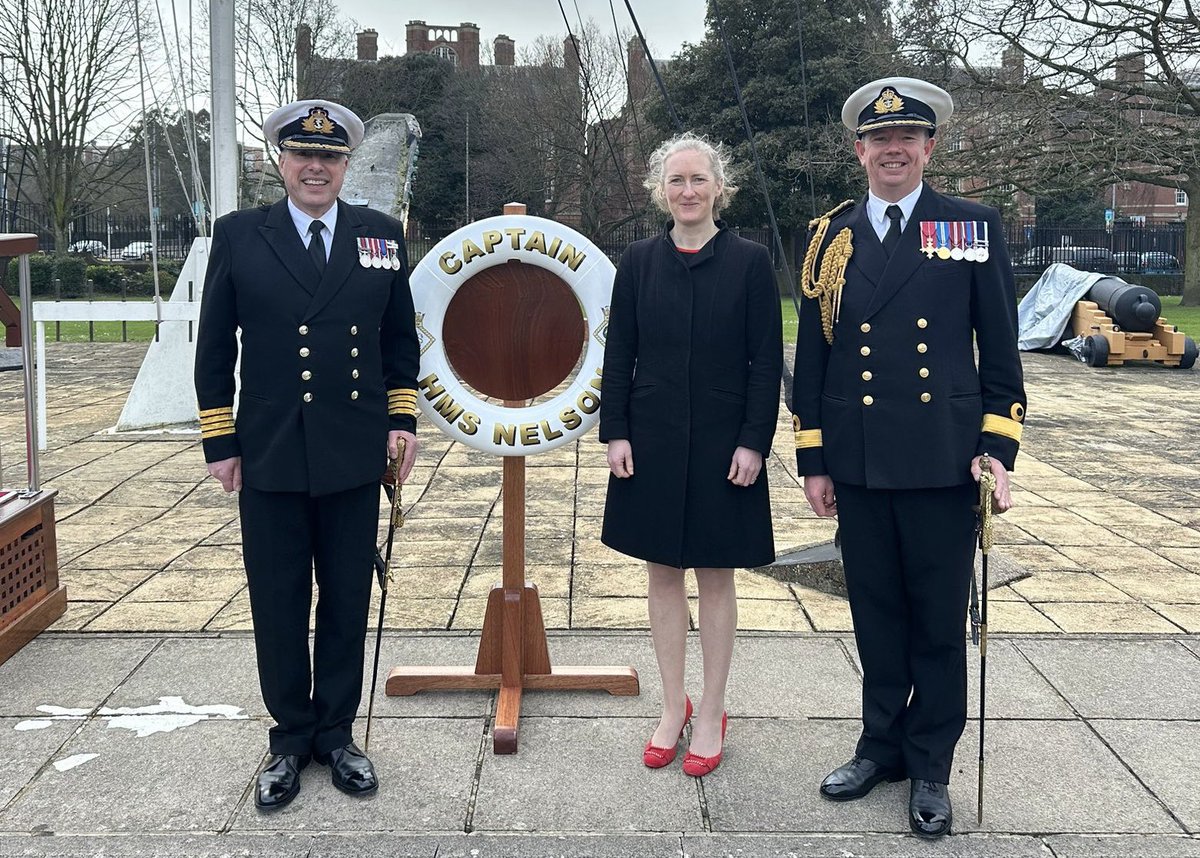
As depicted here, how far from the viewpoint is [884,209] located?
8.87 ft

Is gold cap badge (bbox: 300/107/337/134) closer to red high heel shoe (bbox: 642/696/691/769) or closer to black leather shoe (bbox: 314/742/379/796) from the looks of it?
black leather shoe (bbox: 314/742/379/796)

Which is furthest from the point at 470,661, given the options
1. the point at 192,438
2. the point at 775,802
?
the point at 192,438

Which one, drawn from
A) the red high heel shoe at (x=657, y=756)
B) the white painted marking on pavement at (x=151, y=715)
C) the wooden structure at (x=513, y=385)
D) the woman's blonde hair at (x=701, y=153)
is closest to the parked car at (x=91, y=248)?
the white painted marking on pavement at (x=151, y=715)

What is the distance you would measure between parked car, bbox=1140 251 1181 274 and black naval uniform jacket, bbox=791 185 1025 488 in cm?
2950

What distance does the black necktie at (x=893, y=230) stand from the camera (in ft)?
8.78

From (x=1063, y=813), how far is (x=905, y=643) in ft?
1.77

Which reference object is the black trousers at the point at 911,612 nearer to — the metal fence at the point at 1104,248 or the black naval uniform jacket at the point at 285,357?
the black naval uniform jacket at the point at 285,357

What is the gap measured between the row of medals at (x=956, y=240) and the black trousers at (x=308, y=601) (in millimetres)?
1542

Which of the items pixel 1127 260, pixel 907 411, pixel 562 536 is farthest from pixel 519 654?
pixel 1127 260

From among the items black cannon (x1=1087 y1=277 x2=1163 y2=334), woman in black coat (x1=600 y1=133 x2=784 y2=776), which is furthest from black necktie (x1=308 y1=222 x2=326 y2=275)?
black cannon (x1=1087 y1=277 x2=1163 y2=334)

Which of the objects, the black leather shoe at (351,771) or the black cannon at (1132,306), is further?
the black cannon at (1132,306)

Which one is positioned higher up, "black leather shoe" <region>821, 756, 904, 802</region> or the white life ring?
the white life ring

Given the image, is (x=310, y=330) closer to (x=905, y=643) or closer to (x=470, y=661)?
(x=470, y=661)

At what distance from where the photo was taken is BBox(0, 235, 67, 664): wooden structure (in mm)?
3691
